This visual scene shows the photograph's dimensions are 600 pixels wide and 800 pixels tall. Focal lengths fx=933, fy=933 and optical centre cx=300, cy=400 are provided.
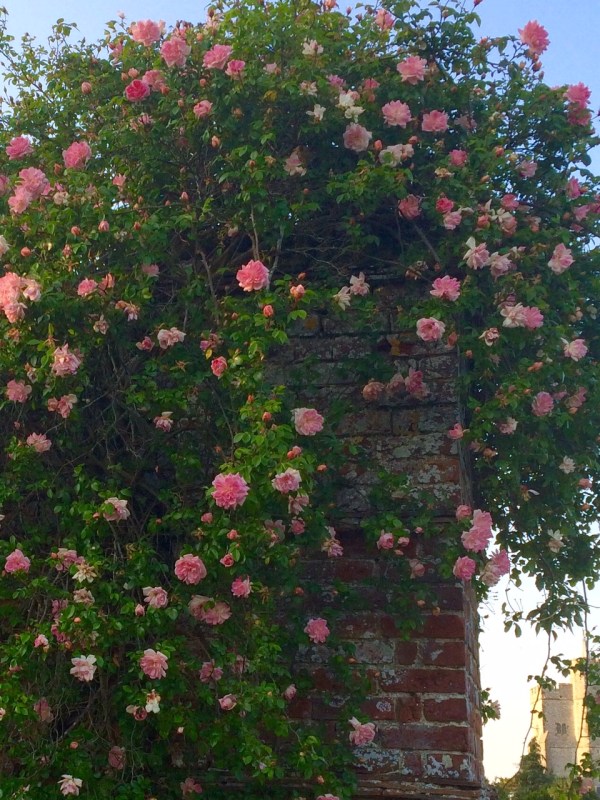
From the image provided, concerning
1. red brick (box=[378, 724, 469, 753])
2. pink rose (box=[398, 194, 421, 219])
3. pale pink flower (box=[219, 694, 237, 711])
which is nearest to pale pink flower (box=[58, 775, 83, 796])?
pale pink flower (box=[219, 694, 237, 711])

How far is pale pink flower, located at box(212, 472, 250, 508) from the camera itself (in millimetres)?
2838

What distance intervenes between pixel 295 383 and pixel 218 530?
94 cm

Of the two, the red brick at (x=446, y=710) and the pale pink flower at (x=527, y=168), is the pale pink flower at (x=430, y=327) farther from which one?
the red brick at (x=446, y=710)

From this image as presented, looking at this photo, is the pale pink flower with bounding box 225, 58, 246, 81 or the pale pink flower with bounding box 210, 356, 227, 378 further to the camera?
the pale pink flower with bounding box 225, 58, 246, 81

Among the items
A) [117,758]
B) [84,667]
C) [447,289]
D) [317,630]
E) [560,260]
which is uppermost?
[560,260]

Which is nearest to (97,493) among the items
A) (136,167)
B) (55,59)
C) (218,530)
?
(218,530)

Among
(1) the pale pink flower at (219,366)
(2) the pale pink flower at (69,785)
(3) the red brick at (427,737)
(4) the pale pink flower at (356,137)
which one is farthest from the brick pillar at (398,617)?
(2) the pale pink flower at (69,785)

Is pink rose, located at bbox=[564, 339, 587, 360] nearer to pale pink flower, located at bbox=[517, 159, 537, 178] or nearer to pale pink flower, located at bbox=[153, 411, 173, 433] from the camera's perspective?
pale pink flower, located at bbox=[517, 159, 537, 178]

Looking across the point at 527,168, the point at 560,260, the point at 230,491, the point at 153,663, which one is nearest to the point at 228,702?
the point at 153,663

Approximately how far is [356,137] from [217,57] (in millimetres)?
599

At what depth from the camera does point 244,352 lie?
3.19 m

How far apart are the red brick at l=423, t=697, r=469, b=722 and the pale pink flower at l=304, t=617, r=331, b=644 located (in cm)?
45

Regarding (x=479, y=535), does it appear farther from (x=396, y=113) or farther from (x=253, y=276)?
(x=396, y=113)

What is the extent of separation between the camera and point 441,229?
375cm
